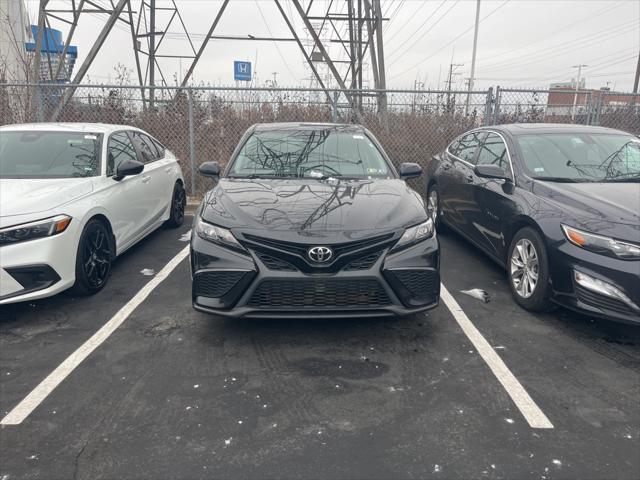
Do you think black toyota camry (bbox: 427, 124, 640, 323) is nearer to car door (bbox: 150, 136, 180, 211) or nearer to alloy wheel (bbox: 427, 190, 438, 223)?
alloy wheel (bbox: 427, 190, 438, 223)

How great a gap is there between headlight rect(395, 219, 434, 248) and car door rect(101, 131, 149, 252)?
2.95m

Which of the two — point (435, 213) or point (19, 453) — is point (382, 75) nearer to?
point (435, 213)

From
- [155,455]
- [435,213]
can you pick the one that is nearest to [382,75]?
[435,213]

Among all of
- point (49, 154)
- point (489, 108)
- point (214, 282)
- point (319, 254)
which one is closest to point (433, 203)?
point (489, 108)

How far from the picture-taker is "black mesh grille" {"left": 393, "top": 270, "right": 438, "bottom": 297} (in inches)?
131

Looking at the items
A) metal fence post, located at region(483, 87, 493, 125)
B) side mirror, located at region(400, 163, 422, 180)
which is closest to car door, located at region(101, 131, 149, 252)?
side mirror, located at region(400, 163, 422, 180)

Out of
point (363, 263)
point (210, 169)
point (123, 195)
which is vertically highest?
point (210, 169)

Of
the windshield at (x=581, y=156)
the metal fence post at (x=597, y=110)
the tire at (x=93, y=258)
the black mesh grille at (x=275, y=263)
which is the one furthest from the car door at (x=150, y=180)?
the metal fence post at (x=597, y=110)

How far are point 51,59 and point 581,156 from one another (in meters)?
17.3

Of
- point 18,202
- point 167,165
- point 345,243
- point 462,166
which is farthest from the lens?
point 167,165

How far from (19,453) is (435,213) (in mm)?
5630

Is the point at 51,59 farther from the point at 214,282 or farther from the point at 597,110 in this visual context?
the point at 214,282

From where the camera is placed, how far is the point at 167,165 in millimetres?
6676

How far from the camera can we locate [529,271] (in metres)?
4.16
